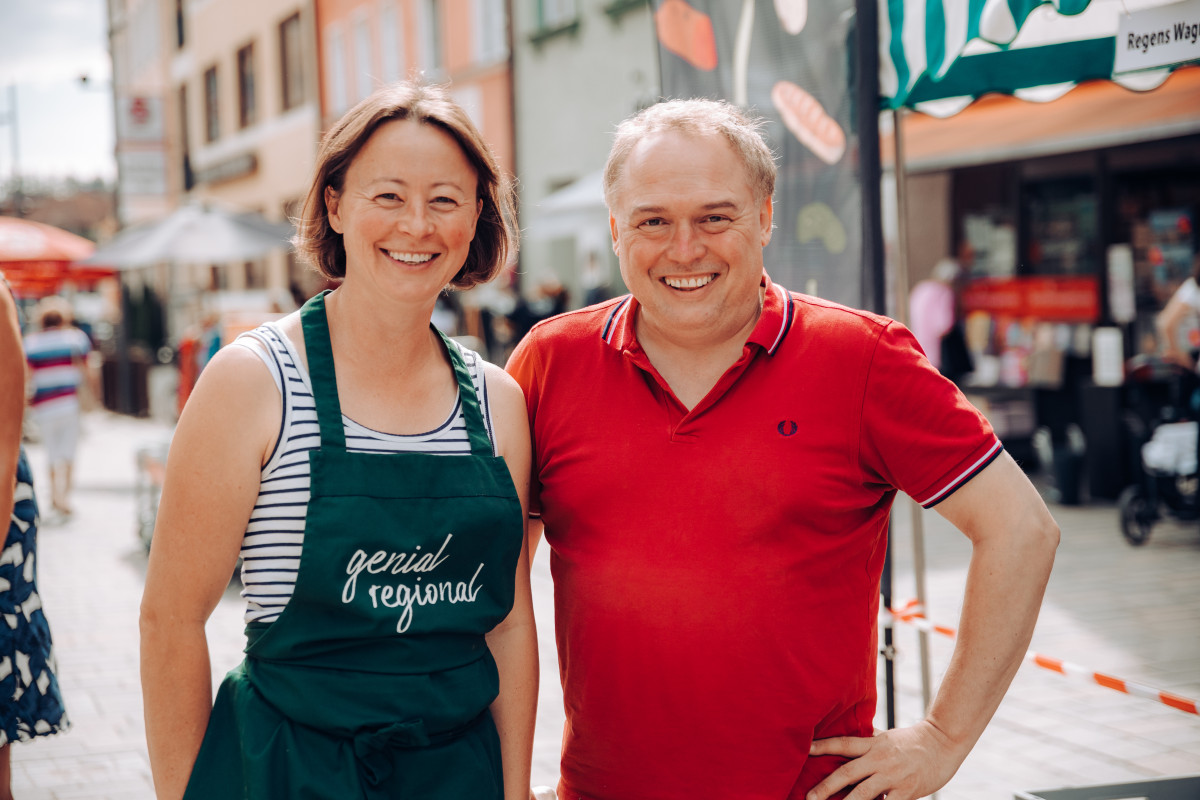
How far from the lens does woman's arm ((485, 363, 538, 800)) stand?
7.10ft

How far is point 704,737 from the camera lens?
2.11 metres

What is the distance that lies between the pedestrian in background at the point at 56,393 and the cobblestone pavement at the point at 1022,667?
158 centimetres

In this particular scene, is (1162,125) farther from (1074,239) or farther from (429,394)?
(429,394)

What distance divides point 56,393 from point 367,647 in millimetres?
10154

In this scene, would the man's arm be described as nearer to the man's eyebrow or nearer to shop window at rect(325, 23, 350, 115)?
the man's eyebrow

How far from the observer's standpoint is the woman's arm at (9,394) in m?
2.79

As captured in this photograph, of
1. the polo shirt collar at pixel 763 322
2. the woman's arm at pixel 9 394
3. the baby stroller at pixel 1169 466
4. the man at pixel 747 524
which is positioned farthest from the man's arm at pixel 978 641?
the baby stroller at pixel 1169 466

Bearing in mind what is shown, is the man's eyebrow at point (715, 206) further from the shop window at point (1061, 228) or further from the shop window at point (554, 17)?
the shop window at point (554, 17)

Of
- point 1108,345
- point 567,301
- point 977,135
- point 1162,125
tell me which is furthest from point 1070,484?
point 567,301

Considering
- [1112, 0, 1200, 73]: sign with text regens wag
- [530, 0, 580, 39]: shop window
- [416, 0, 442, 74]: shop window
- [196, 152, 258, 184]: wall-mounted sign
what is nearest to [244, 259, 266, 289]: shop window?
[196, 152, 258, 184]: wall-mounted sign

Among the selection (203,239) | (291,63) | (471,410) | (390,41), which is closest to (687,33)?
(471,410)

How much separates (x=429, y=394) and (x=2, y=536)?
54.3 inches

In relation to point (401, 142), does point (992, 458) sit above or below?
below

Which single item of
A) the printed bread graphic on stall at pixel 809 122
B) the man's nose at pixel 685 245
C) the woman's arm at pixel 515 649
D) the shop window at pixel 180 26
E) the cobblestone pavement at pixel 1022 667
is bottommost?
the cobblestone pavement at pixel 1022 667
